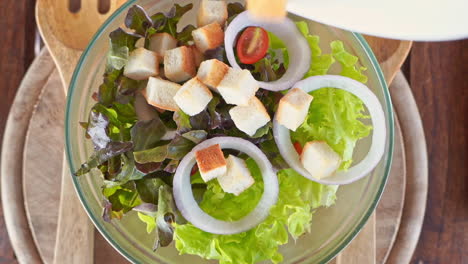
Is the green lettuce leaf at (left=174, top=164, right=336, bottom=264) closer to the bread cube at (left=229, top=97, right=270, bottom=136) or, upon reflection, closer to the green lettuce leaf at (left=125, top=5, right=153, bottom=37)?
the bread cube at (left=229, top=97, right=270, bottom=136)

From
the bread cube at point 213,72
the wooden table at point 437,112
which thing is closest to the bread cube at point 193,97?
the bread cube at point 213,72

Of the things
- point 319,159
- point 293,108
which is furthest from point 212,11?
point 319,159

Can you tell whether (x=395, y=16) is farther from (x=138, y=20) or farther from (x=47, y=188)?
(x=47, y=188)

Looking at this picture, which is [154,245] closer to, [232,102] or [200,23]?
[232,102]

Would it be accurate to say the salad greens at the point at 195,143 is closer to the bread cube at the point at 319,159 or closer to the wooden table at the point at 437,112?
the bread cube at the point at 319,159

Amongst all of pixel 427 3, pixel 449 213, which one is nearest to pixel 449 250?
pixel 449 213

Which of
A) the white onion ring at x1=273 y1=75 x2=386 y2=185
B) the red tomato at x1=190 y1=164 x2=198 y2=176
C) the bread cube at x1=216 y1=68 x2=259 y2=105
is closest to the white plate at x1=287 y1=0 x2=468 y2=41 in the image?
the bread cube at x1=216 y1=68 x2=259 y2=105
